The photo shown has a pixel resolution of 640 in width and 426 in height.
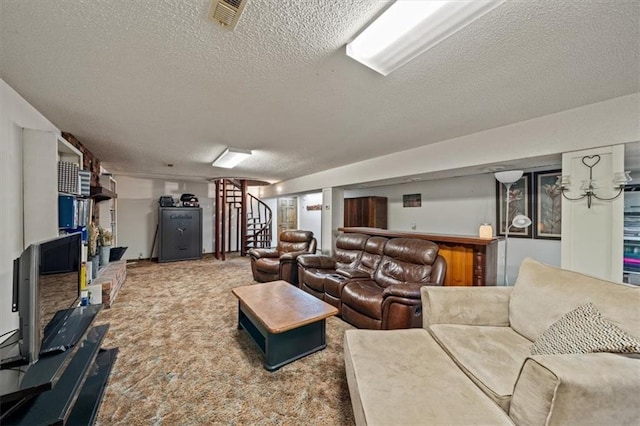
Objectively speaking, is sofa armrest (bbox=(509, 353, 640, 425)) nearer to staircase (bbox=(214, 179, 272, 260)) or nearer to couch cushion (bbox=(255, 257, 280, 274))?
couch cushion (bbox=(255, 257, 280, 274))

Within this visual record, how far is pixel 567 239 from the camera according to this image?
2.38 meters

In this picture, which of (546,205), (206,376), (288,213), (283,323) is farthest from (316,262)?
(288,213)

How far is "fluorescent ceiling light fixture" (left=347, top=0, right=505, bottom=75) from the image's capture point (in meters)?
1.08

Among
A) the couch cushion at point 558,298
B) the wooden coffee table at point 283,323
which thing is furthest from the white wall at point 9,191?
the couch cushion at point 558,298

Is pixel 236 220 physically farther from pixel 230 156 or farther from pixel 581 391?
pixel 581 391

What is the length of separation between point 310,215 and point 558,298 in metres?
7.50

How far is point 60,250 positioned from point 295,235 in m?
3.61

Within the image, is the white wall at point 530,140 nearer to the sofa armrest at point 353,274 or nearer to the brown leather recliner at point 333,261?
the brown leather recliner at point 333,261

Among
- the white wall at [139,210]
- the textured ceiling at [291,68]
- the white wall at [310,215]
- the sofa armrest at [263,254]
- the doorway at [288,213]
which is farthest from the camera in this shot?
the doorway at [288,213]

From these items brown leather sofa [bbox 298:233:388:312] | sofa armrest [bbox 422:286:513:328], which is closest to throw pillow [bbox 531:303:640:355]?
sofa armrest [bbox 422:286:513:328]

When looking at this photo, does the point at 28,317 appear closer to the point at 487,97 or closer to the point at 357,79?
the point at 357,79

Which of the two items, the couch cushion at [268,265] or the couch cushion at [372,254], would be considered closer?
the couch cushion at [372,254]

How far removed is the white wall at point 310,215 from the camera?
843 centimetres

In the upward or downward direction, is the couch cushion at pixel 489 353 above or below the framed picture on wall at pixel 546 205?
below
